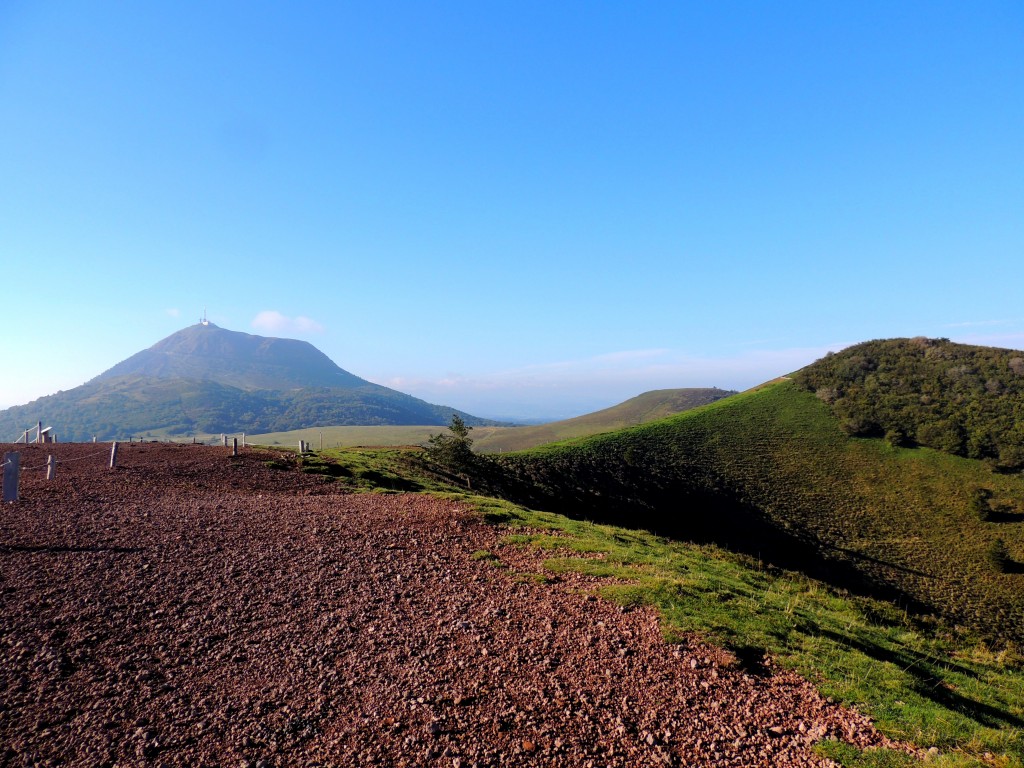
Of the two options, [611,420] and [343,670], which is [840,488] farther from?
[611,420]

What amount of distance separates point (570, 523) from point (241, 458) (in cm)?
2345

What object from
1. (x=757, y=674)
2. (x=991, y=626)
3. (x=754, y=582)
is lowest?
(x=991, y=626)

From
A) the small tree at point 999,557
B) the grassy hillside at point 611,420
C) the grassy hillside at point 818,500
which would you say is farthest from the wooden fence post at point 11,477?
the grassy hillside at point 611,420

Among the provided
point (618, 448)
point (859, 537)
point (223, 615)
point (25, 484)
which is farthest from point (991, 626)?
point (25, 484)

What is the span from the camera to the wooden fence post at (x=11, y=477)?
19297 mm

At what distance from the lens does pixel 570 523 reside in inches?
922

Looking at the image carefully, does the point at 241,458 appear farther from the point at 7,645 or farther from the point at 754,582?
the point at 754,582

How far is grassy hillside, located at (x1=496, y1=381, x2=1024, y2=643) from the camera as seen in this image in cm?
4009

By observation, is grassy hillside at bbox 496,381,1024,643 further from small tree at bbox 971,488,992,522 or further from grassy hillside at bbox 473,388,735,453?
grassy hillside at bbox 473,388,735,453

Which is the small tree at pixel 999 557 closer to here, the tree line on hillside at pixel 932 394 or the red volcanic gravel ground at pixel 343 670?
the tree line on hillside at pixel 932 394

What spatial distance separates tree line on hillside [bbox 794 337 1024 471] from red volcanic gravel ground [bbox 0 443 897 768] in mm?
75609

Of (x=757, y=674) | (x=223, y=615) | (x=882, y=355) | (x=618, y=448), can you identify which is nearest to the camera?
(x=757, y=674)

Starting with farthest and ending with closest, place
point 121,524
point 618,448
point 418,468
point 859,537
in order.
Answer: point 618,448
point 859,537
point 418,468
point 121,524

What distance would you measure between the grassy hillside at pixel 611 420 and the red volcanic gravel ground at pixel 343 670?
110639 millimetres
